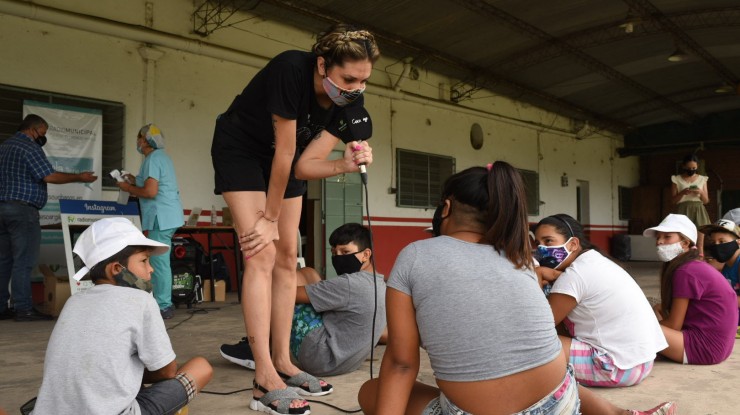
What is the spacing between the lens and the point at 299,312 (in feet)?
9.11

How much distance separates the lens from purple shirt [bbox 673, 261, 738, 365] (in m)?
2.88

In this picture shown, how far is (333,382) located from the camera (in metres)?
2.59

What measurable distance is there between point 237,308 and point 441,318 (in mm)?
4416

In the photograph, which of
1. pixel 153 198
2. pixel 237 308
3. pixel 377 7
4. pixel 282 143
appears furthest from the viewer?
pixel 377 7

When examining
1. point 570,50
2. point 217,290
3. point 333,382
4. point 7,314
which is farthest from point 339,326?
point 570,50

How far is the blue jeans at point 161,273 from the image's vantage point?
4590mm

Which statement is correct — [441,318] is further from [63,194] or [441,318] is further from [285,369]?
[63,194]

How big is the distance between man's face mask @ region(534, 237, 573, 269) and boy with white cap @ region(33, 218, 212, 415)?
1.66 m

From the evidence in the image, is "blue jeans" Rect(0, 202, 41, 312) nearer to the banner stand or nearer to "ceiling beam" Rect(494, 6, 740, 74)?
the banner stand

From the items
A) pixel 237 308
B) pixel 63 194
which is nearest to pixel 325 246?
pixel 237 308

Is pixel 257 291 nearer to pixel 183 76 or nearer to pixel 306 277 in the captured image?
pixel 306 277

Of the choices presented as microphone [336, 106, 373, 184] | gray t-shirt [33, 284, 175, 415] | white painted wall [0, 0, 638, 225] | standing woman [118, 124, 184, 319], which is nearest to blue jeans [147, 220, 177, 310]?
standing woman [118, 124, 184, 319]

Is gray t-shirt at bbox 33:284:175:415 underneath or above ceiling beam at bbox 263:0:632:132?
underneath

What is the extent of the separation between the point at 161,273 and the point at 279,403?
9.59ft
